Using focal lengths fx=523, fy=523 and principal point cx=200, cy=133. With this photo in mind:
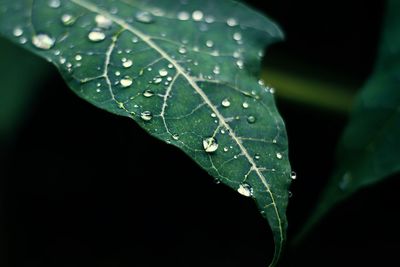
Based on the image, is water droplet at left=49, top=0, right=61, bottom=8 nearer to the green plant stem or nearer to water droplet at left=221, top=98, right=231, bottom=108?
water droplet at left=221, top=98, right=231, bottom=108

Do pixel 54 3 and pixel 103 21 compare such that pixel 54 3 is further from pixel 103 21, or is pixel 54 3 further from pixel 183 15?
pixel 183 15

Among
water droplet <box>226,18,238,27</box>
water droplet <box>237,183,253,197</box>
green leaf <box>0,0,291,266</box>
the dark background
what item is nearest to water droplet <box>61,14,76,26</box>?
green leaf <box>0,0,291,266</box>

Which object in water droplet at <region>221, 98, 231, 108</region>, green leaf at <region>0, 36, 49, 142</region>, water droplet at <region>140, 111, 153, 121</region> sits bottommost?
green leaf at <region>0, 36, 49, 142</region>

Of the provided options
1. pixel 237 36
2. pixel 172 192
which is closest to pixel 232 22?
pixel 237 36

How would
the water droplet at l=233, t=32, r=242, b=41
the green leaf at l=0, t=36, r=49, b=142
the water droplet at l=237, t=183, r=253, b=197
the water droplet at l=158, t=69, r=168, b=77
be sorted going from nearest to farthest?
the water droplet at l=237, t=183, r=253, b=197 → the water droplet at l=158, t=69, r=168, b=77 → the water droplet at l=233, t=32, r=242, b=41 → the green leaf at l=0, t=36, r=49, b=142

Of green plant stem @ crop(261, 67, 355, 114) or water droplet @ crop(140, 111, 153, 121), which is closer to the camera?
water droplet @ crop(140, 111, 153, 121)

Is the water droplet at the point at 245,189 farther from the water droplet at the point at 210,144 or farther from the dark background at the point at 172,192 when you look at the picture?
the dark background at the point at 172,192
